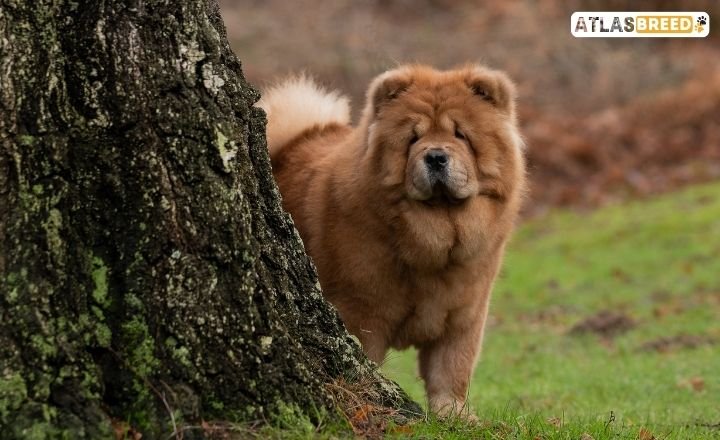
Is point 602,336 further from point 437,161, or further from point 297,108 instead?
point 437,161

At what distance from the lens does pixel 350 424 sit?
433 cm

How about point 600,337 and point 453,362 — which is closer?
point 453,362

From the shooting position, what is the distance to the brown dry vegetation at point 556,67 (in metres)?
20.9

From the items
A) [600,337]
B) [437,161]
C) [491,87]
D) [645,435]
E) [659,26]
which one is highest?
[659,26]

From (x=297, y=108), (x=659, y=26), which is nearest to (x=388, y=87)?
(x=297, y=108)

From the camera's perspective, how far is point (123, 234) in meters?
4.04

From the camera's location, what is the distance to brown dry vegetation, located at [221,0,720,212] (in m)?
20.9

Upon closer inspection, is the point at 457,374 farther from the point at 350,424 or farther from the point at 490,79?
the point at 350,424

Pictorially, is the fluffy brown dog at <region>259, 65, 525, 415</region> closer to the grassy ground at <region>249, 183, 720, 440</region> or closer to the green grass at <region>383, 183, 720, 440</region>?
the green grass at <region>383, 183, 720, 440</region>

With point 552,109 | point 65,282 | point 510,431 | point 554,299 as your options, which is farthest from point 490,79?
point 552,109

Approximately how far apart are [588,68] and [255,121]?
69.8 ft

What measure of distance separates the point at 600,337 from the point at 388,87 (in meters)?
6.42

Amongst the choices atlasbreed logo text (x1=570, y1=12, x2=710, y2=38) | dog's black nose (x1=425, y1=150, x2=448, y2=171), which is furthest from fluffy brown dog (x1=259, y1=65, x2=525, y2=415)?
atlasbreed logo text (x1=570, y1=12, x2=710, y2=38)

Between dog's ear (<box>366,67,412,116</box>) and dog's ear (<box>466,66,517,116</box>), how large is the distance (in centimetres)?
38
